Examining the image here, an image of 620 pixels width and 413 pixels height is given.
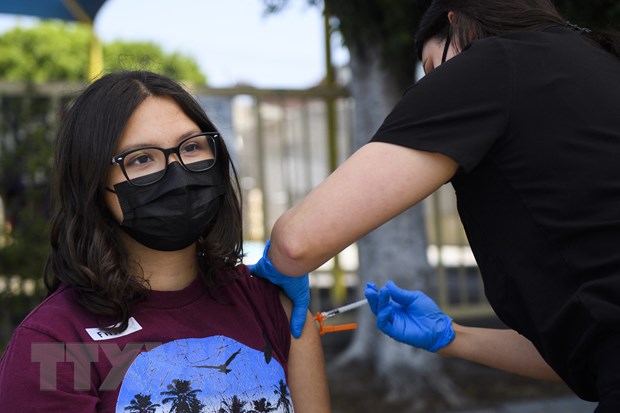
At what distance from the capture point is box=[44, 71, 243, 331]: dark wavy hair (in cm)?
165

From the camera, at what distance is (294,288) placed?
1.88m

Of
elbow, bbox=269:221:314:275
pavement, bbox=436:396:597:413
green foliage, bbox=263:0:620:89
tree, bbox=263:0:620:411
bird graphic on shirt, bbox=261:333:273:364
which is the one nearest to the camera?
elbow, bbox=269:221:314:275

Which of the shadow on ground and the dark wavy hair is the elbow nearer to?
the dark wavy hair

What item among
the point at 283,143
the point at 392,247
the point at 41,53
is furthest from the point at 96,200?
the point at 41,53

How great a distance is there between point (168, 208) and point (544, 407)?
3735mm

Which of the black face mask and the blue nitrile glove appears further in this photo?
the blue nitrile glove

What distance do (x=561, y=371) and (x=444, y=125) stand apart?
58cm

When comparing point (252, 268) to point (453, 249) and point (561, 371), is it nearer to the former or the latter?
point (561, 371)

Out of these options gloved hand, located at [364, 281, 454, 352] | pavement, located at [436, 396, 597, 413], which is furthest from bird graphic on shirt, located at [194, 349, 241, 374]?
pavement, located at [436, 396, 597, 413]

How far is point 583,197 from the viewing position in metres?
1.41

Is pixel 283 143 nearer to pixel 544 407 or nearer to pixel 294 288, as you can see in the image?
pixel 544 407

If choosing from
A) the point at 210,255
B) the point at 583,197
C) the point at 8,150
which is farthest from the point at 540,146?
the point at 8,150

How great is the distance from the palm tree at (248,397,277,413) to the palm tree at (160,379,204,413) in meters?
0.12

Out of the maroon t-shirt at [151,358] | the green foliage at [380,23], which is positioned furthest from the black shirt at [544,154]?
the green foliage at [380,23]
